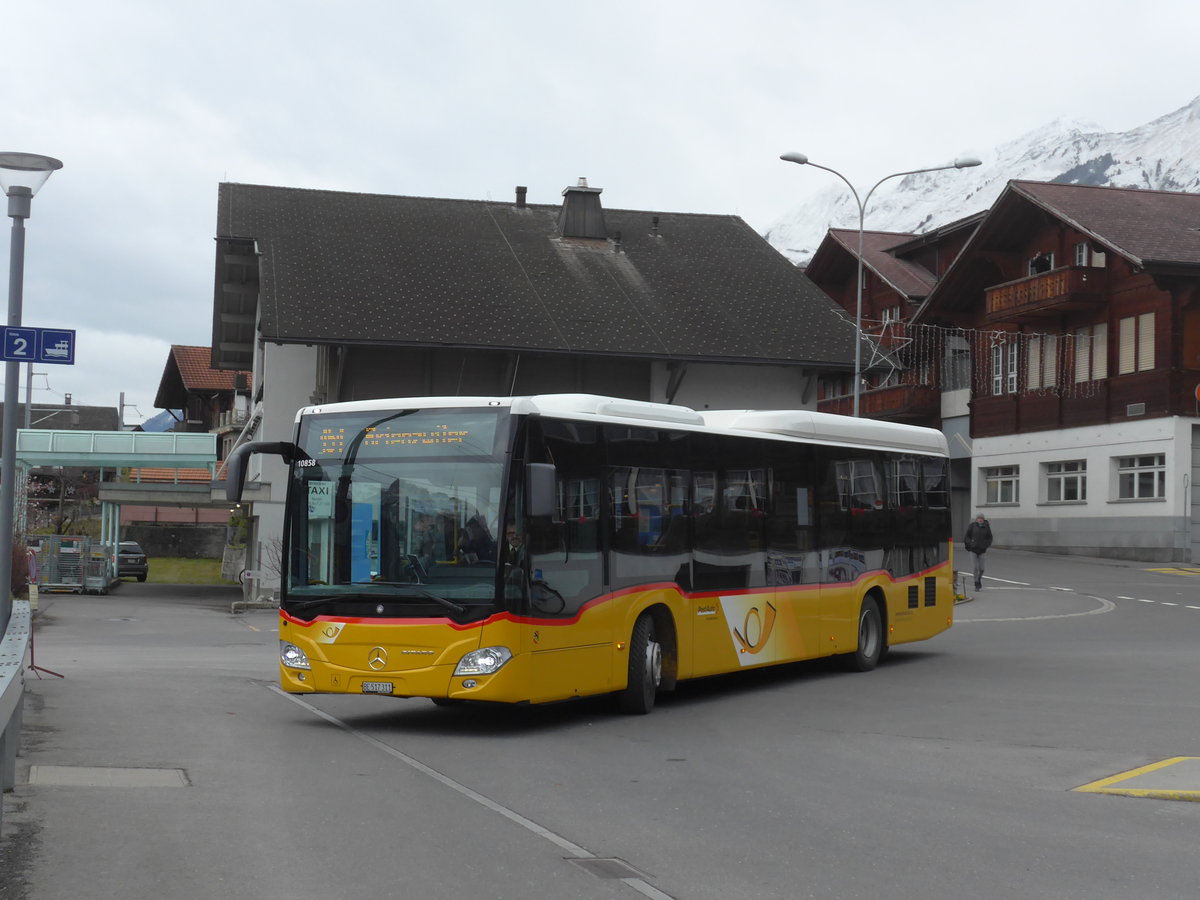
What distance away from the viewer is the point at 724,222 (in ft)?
164

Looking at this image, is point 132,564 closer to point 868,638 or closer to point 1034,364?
point 1034,364

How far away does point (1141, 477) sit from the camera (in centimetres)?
4578

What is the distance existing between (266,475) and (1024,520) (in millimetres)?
26077

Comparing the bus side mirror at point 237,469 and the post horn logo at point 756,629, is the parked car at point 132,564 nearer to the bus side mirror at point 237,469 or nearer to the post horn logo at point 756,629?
the post horn logo at point 756,629

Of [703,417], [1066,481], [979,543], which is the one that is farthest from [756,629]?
[1066,481]

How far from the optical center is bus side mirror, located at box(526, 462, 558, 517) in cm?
1244

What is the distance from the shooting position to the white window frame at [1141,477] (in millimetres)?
44844

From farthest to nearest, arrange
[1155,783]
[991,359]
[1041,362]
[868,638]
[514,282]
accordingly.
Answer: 1. [991,359]
2. [1041,362]
3. [514,282]
4. [868,638]
5. [1155,783]

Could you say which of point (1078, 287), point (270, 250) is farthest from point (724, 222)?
point (270, 250)

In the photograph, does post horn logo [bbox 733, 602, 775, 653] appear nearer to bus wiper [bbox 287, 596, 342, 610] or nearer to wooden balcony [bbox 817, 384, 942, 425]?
bus wiper [bbox 287, 596, 342, 610]

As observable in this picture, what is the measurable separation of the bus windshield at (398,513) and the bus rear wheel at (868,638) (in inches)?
293

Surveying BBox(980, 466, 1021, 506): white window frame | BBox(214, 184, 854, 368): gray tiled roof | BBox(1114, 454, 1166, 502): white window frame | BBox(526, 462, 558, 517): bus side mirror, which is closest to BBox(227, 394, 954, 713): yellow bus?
BBox(526, 462, 558, 517): bus side mirror

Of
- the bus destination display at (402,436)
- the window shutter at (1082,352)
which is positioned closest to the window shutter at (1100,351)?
the window shutter at (1082,352)

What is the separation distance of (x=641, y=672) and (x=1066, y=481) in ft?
127
